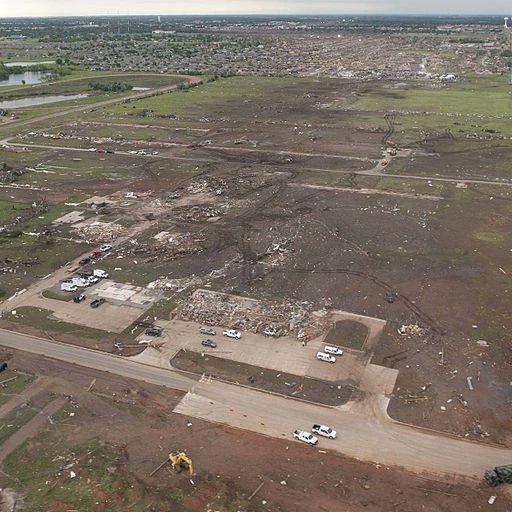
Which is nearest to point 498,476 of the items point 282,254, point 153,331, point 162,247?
point 153,331

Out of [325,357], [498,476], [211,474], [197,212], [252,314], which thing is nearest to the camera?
[498,476]

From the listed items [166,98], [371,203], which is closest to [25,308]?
[371,203]

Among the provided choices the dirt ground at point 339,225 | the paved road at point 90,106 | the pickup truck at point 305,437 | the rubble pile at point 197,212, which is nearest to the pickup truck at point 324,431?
the pickup truck at point 305,437

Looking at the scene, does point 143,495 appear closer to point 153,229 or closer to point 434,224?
point 153,229

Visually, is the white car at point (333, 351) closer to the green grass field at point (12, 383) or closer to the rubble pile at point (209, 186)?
the green grass field at point (12, 383)

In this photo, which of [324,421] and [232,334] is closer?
[324,421]

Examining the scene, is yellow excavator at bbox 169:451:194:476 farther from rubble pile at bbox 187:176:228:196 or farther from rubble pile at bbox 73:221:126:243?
rubble pile at bbox 187:176:228:196

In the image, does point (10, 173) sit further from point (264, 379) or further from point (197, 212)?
point (264, 379)
